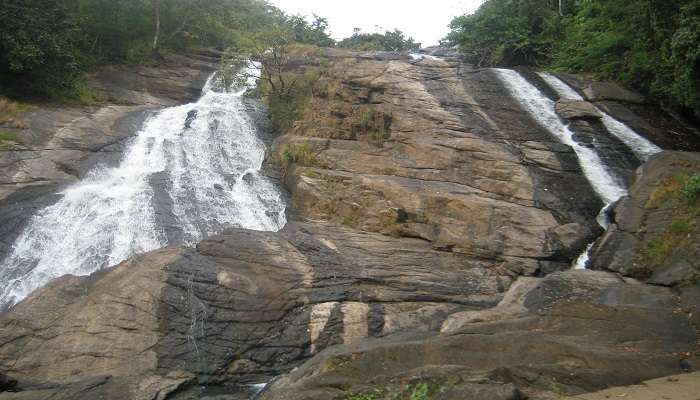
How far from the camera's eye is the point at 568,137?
19203 millimetres

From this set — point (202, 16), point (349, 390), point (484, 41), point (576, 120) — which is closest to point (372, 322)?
point (349, 390)

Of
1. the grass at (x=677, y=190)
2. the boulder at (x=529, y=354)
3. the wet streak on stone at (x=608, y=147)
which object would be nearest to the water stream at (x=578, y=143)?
the wet streak on stone at (x=608, y=147)

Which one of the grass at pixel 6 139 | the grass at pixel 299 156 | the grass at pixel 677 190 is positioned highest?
the grass at pixel 677 190

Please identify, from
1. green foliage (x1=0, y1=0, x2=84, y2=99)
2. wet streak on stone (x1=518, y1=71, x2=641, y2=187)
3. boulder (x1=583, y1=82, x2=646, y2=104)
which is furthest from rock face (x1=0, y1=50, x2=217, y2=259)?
boulder (x1=583, y1=82, x2=646, y2=104)

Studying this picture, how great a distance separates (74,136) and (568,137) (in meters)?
18.1

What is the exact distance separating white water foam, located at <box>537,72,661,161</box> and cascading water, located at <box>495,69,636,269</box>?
22 centimetres

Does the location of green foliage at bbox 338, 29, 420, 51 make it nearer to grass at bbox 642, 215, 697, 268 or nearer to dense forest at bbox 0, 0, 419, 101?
dense forest at bbox 0, 0, 419, 101

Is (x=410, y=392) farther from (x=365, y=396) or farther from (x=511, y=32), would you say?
(x=511, y=32)

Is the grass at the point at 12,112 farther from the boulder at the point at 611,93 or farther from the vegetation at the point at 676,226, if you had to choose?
the boulder at the point at 611,93

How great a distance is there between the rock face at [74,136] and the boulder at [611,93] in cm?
1863

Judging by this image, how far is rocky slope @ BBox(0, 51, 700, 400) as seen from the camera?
8.98 metres

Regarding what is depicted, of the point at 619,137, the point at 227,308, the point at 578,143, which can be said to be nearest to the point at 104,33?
the point at 227,308

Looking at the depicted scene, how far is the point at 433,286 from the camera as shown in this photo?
540 inches

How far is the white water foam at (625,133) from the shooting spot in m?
18.1
